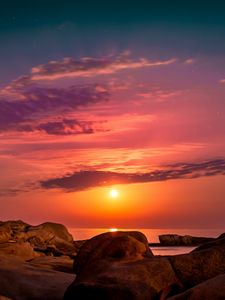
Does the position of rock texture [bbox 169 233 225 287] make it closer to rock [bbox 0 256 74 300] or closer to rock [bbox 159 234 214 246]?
rock [bbox 0 256 74 300]

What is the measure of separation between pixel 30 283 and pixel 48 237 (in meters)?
44.3

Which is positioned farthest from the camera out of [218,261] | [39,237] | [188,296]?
[39,237]

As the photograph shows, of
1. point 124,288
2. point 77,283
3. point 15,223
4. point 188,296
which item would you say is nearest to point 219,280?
point 188,296

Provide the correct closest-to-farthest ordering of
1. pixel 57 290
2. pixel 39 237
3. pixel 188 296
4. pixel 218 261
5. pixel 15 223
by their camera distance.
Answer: pixel 188 296 → pixel 218 261 → pixel 57 290 → pixel 39 237 → pixel 15 223

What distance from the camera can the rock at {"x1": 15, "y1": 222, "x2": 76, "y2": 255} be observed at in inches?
2281

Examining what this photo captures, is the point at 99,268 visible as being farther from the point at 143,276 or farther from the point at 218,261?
the point at 218,261

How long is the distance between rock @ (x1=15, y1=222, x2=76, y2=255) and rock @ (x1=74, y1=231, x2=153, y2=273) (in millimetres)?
36864

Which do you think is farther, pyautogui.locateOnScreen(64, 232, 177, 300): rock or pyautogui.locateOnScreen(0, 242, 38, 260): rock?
pyautogui.locateOnScreen(0, 242, 38, 260): rock

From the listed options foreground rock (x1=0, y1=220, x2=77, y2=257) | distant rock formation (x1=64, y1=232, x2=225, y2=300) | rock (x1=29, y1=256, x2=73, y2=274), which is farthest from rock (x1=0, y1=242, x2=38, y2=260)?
foreground rock (x1=0, y1=220, x2=77, y2=257)

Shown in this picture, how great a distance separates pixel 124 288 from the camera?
14344mm

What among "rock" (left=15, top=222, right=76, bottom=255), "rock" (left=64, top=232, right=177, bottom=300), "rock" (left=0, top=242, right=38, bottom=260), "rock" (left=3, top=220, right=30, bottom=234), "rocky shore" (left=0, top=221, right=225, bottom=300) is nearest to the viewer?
"rocky shore" (left=0, top=221, right=225, bottom=300)

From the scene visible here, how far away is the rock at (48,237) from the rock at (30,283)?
36934mm

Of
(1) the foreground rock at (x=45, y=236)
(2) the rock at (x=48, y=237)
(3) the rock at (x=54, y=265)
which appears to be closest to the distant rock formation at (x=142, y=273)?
(3) the rock at (x=54, y=265)

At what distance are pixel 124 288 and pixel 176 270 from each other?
6.97 ft
